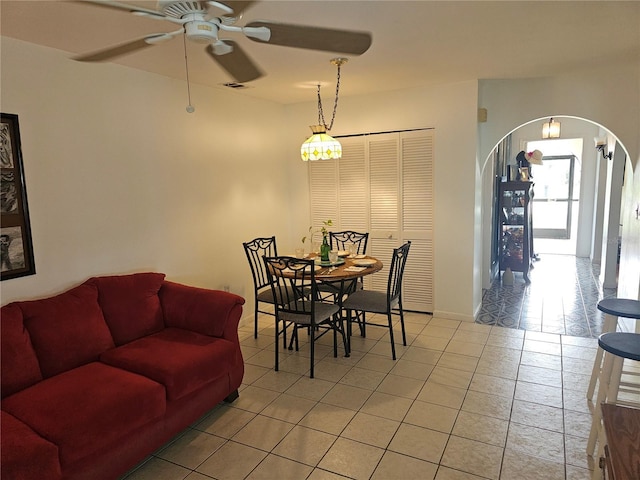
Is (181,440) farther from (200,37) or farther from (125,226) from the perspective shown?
(200,37)

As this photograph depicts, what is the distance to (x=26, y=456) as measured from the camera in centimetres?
177

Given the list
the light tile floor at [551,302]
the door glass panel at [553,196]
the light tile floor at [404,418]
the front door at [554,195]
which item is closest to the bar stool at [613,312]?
the light tile floor at [404,418]

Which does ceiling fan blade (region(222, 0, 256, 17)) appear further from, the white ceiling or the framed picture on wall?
the framed picture on wall

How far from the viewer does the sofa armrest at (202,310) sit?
116 inches

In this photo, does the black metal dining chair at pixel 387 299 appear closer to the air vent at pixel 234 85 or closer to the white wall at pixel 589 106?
the white wall at pixel 589 106

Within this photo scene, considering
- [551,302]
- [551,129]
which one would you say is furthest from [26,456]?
[551,129]

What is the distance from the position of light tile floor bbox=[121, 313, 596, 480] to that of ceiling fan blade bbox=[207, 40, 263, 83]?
2378mm

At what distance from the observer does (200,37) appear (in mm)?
1750

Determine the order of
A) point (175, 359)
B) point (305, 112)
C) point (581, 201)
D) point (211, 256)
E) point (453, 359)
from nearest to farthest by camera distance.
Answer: point (175, 359), point (453, 359), point (211, 256), point (305, 112), point (581, 201)

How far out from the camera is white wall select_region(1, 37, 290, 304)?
2750 mm

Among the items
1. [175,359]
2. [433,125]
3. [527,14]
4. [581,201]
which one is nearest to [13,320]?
[175,359]

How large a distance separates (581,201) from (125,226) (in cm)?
816

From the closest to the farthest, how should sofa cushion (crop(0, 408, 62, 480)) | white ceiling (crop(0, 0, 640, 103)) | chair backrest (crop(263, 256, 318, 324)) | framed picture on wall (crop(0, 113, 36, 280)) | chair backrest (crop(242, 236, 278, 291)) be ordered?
sofa cushion (crop(0, 408, 62, 480)) → white ceiling (crop(0, 0, 640, 103)) → framed picture on wall (crop(0, 113, 36, 280)) → chair backrest (crop(263, 256, 318, 324)) → chair backrest (crop(242, 236, 278, 291))

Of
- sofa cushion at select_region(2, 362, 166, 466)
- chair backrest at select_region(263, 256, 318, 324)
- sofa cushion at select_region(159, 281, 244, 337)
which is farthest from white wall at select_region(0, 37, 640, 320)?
chair backrest at select_region(263, 256, 318, 324)
